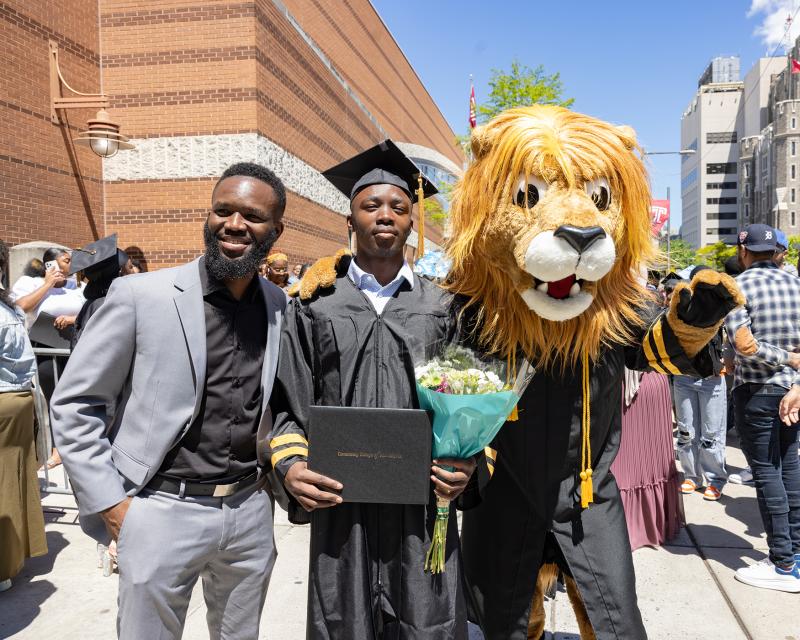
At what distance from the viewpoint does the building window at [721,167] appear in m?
87.6

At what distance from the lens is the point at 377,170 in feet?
7.54

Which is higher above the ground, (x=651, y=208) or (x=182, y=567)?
(x=651, y=208)

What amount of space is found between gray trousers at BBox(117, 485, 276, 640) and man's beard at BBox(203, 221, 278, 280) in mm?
777

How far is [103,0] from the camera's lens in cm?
1007

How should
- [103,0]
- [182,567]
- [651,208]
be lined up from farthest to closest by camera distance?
[103,0], [651,208], [182,567]

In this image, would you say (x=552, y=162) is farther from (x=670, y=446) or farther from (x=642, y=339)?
(x=670, y=446)

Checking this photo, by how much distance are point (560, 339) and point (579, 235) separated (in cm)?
44

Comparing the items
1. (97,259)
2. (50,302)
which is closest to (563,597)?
(97,259)

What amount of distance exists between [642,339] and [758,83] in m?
91.0

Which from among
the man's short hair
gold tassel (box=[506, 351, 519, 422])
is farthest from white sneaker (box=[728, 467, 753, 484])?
the man's short hair

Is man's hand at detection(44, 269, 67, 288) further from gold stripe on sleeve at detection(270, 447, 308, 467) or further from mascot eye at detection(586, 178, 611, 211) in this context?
mascot eye at detection(586, 178, 611, 211)

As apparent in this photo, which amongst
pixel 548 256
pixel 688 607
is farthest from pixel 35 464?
pixel 688 607

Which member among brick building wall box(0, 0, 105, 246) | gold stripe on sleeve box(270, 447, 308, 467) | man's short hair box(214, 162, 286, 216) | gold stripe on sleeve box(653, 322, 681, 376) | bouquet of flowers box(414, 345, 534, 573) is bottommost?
gold stripe on sleeve box(270, 447, 308, 467)

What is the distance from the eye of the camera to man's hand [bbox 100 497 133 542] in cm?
188
